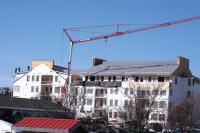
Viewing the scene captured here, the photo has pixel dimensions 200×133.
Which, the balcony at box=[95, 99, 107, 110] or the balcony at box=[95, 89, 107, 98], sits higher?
the balcony at box=[95, 89, 107, 98]

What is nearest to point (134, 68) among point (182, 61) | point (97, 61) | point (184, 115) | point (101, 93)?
point (101, 93)

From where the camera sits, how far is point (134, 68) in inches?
4464

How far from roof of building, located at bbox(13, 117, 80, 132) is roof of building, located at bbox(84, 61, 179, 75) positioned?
73.7 metres

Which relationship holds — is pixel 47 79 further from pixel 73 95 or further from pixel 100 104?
pixel 100 104

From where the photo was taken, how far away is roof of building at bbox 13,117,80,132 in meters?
29.3

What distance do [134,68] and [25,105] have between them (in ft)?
149

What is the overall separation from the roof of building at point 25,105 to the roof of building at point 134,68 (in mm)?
33404

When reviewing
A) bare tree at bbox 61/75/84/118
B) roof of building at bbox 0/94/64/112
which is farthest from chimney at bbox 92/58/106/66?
roof of building at bbox 0/94/64/112

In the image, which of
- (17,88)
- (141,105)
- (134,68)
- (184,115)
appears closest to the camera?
(141,105)

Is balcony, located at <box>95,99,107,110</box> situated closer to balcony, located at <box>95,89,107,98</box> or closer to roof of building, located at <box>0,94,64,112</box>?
balcony, located at <box>95,89,107,98</box>

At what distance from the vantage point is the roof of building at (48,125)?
2933 cm

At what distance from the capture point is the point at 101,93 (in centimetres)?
11294

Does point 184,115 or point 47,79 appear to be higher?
A: point 47,79

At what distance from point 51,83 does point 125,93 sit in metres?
24.0
